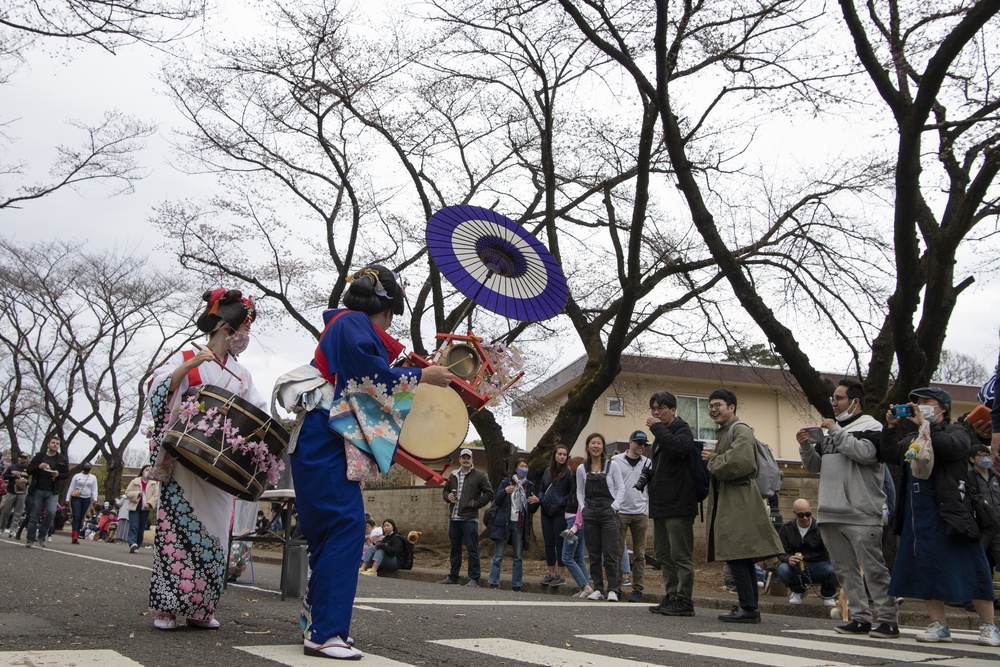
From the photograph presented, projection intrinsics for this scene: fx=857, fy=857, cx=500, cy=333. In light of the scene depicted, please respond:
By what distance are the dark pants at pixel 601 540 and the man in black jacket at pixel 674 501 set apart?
6.75 feet

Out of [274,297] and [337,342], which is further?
[274,297]

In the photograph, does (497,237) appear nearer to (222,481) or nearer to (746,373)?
(222,481)

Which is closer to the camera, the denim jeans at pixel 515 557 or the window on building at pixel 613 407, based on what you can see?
the denim jeans at pixel 515 557

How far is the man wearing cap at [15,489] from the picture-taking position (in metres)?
16.4

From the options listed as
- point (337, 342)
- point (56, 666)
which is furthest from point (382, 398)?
point (56, 666)

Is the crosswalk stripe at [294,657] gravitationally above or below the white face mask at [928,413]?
below

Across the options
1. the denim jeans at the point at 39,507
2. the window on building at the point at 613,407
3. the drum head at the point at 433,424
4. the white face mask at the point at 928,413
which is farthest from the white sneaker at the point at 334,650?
the window on building at the point at 613,407

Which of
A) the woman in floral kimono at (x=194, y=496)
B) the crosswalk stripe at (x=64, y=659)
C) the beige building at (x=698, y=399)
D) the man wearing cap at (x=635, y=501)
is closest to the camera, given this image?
the crosswalk stripe at (x=64, y=659)

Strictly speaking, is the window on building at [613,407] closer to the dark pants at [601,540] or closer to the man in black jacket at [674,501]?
the dark pants at [601,540]

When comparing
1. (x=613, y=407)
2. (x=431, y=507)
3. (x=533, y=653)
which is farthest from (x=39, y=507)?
(x=613, y=407)

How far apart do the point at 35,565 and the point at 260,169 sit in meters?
11.5

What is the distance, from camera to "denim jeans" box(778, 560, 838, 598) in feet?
31.7

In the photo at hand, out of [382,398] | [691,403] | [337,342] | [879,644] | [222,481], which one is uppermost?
[691,403]

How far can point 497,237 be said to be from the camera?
5.83 meters
